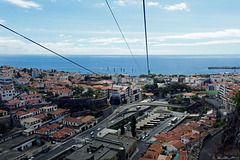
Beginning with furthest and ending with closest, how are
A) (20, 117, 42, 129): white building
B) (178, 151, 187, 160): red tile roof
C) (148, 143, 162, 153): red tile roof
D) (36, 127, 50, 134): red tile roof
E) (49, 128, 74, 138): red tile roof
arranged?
(20, 117, 42, 129): white building < (36, 127, 50, 134): red tile roof < (49, 128, 74, 138): red tile roof < (148, 143, 162, 153): red tile roof < (178, 151, 187, 160): red tile roof

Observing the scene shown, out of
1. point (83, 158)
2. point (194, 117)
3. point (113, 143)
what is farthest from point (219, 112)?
point (83, 158)

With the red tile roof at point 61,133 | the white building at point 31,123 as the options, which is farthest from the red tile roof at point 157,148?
the white building at point 31,123

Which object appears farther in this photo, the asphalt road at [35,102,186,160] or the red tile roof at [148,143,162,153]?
the asphalt road at [35,102,186,160]

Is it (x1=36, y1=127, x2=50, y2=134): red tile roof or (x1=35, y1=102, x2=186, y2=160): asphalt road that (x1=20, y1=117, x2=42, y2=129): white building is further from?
(x1=35, y1=102, x2=186, y2=160): asphalt road

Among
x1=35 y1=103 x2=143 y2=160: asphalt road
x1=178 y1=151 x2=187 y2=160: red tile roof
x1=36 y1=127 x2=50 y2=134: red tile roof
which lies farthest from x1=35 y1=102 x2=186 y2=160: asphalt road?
x1=178 y1=151 x2=187 y2=160: red tile roof

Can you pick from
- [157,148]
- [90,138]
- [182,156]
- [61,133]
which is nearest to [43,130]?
[61,133]

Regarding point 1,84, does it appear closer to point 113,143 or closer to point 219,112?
point 113,143

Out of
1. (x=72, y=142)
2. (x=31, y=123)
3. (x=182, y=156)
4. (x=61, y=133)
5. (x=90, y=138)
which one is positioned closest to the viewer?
(x=182, y=156)

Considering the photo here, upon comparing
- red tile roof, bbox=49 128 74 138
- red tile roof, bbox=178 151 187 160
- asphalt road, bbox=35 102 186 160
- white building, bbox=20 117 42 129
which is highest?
red tile roof, bbox=178 151 187 160

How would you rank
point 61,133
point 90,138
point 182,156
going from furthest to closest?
point 61,133 → point 90,138 → point 182,156

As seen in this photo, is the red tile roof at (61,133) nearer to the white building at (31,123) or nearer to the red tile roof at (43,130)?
the red tile roof at (43,130)

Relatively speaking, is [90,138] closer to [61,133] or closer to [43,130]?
[61,133]
